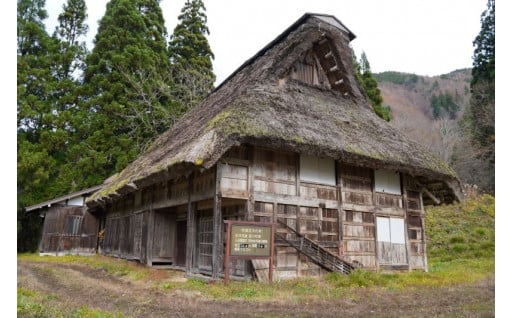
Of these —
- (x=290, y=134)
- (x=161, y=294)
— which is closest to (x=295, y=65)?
(x=290, y=134)

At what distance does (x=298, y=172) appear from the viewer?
11.0m

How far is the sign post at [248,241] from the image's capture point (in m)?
8.48

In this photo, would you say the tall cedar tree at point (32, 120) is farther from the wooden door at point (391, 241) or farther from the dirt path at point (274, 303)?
the wooden door at point (391, 241)

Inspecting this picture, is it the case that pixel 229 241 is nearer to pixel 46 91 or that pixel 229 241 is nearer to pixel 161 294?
pixel 161 294

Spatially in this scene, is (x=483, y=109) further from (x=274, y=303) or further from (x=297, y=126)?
(x=274, y=303)

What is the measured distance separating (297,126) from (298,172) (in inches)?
52.7

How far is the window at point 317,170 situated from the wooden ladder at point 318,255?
175 centimetres

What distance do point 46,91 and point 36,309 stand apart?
1999 centimetres

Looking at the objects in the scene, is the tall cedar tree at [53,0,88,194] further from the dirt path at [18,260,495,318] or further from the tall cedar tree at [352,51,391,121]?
the tall cedar tree at [352,51,391,121]

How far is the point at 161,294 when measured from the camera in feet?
27.2

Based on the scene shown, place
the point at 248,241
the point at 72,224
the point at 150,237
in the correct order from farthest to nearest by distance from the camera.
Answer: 1. the point at 72,224
2. the point at 150,237
3. the point at 248,241

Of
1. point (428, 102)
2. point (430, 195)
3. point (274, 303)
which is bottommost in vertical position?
point (274, 303)

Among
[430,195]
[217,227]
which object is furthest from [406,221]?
[217,227]

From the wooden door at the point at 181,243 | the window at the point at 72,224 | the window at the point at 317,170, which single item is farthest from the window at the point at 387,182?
the window at the point at 72,224
